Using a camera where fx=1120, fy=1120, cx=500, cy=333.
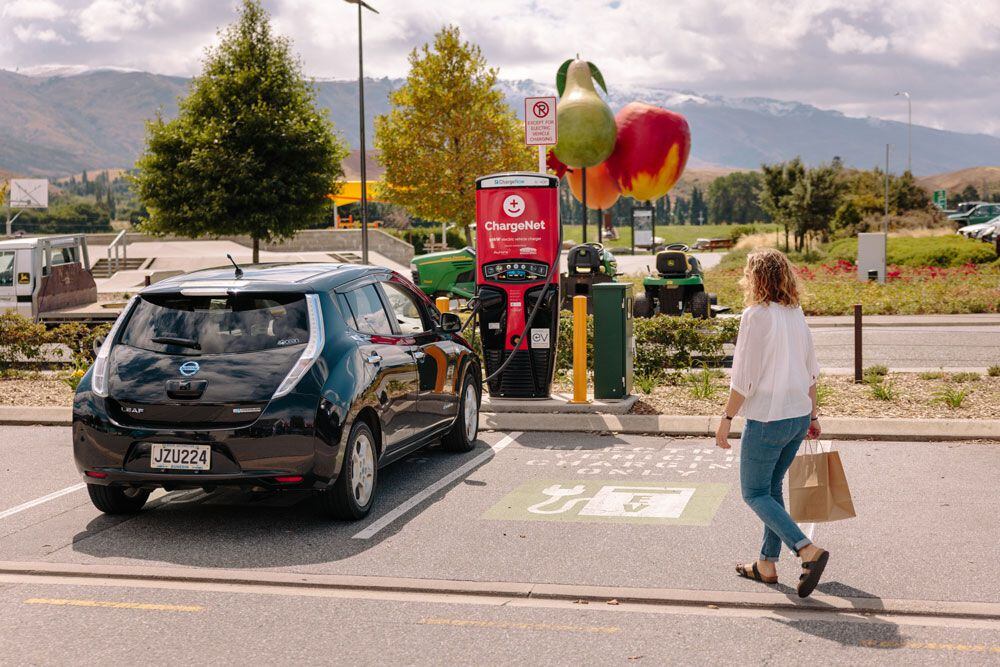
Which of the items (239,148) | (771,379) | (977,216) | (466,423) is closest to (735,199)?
(977,216)

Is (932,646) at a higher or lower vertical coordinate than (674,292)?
lower

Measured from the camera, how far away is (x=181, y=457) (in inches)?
263

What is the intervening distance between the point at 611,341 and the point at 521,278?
1114 millimetres

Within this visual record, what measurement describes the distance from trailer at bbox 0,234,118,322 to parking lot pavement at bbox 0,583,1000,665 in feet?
48.3

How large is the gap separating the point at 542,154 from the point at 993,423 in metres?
5.68

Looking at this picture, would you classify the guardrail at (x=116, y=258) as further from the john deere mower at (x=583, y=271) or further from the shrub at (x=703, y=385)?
the shrub at (x=703, y=385)

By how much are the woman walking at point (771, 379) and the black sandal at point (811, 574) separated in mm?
80

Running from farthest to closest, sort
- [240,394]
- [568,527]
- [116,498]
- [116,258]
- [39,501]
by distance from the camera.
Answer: [116,258] → [39,501] → [116,498] → [568,527] → [240,394]

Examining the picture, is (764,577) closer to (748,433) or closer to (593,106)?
(748,433)

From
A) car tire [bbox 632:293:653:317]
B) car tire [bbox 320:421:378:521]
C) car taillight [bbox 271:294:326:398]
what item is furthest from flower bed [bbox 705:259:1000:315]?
car taillight [bbox 271:294:326:398]

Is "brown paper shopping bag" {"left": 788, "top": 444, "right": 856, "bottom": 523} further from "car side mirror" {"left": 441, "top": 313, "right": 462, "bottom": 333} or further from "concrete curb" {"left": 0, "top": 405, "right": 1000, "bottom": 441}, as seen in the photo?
"concrete curb" {"left": 0, "top": 405, "right": 1000, "bottom": 441}

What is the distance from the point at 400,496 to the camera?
782cm

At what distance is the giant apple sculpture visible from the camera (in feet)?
120

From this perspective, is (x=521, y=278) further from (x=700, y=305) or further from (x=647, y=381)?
(x=700, y=305)
